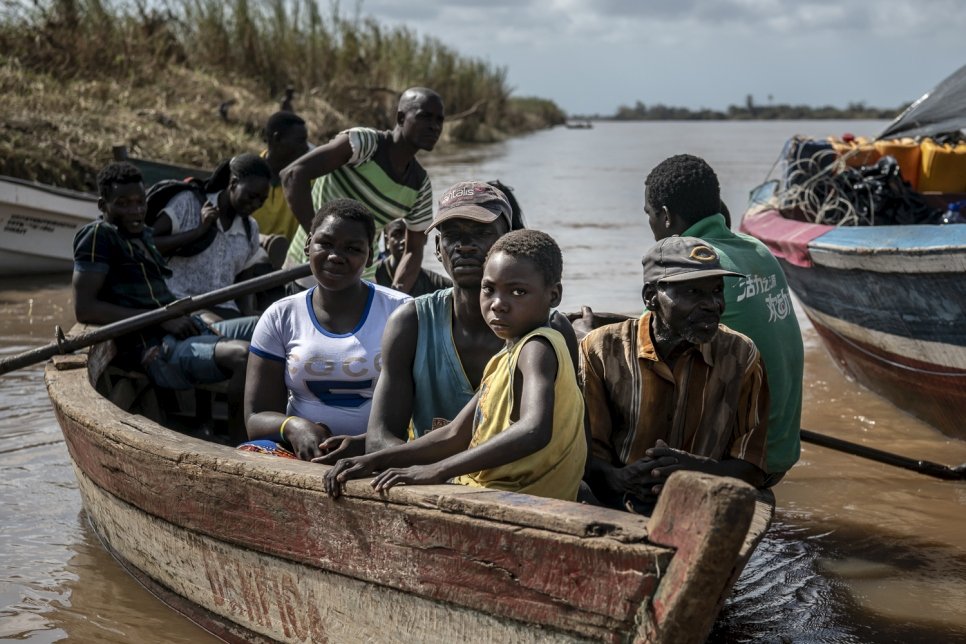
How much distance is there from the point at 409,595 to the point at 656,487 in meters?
0.66

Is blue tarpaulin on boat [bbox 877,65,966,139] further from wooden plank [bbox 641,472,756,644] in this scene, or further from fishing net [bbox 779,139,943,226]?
wooden plank [bbox 641,472,756,644]

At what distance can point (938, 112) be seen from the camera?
259 inches

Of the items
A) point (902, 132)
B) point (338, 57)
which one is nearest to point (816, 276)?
point (902, 132)

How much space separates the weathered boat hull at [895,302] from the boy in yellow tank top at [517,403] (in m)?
2.94

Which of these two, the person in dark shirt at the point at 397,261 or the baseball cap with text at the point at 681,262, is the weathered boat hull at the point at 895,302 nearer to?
the person in dark shirt at the point at 397,261

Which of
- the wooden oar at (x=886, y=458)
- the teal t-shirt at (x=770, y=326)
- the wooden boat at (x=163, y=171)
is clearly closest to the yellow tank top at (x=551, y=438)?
the teal t-shirt at (x=770, y=326)

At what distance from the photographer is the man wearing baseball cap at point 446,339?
305 cm

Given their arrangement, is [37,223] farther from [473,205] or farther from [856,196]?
[473,205]

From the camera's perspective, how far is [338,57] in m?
22.5

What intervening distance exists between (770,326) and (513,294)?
102 cm

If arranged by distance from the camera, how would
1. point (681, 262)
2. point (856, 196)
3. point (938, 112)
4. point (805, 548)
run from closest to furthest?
point (681, 262), point (805, 548), point (938, 112), point (856, 196)

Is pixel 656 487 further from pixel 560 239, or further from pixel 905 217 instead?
pixel 560 239

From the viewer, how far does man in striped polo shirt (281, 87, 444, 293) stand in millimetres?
4992


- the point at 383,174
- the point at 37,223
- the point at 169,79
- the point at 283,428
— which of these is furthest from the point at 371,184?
the point at 169,79
